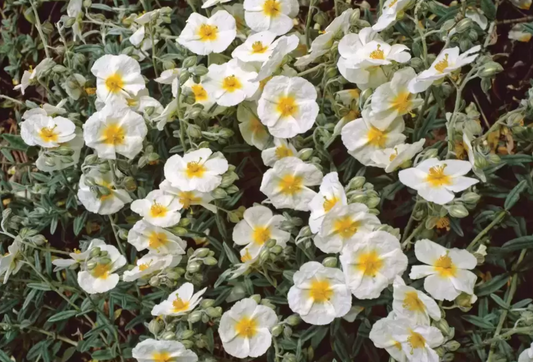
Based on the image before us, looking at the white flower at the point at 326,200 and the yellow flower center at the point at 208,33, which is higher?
the yellow flower center at the point at 208,33

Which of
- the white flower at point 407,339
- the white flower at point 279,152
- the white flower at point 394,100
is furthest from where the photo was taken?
the white flower at point 279,152

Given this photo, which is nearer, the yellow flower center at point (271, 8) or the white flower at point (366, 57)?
the white flower at point (366, 57)

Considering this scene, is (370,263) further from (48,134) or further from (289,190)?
(48,134)

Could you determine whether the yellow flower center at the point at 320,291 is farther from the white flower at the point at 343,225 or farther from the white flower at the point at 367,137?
the white flower at the point at 367,137

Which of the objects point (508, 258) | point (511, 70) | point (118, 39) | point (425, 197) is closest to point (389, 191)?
point (425, 197)

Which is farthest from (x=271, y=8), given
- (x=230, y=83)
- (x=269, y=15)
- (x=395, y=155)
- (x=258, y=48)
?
(x=395, y=155)

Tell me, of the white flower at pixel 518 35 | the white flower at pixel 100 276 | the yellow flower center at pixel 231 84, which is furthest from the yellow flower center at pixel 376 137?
the white flower at pixel 100 276
